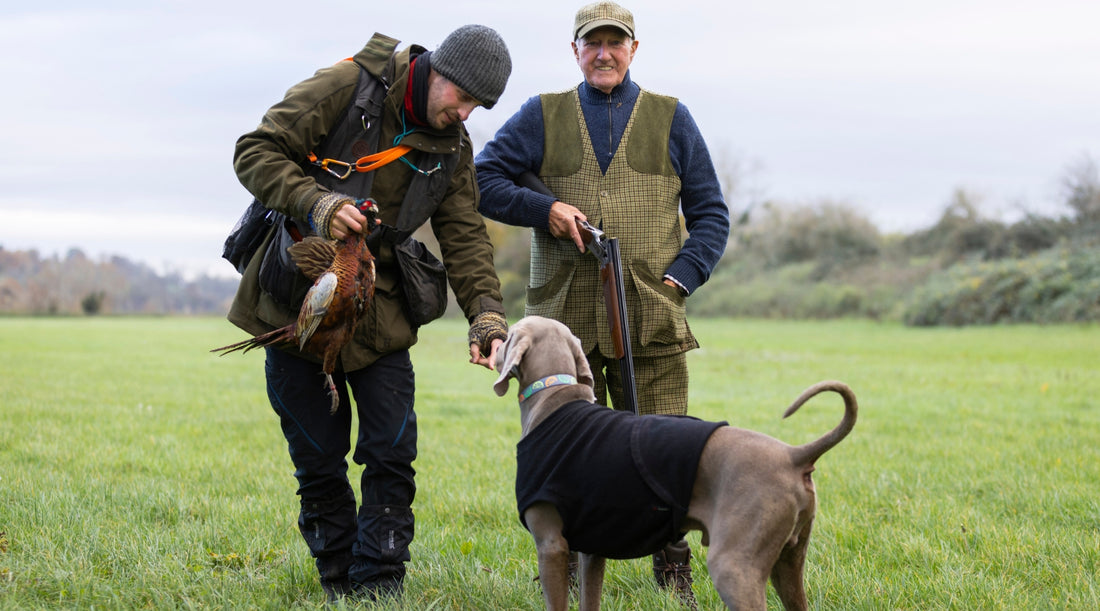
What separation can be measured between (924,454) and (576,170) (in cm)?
537

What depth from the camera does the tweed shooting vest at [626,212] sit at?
4754 mm

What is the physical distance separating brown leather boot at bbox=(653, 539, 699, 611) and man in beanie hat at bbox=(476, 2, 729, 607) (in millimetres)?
52

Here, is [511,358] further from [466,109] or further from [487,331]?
[466,109]

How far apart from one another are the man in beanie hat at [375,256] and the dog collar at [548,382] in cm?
44

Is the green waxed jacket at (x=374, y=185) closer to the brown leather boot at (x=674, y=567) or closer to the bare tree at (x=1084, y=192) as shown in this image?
the brown leather boot at (x=674, y=567)

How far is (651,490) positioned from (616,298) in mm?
1352

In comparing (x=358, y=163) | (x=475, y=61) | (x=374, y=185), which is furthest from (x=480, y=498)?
(x=475, y=61)

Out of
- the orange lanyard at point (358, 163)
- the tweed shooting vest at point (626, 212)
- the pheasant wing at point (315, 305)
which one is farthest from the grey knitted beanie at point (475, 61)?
the pheasant wing at point (315, 305)

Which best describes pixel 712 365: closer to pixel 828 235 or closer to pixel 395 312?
pixel 395 312

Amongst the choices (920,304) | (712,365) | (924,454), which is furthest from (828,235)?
(924,454)

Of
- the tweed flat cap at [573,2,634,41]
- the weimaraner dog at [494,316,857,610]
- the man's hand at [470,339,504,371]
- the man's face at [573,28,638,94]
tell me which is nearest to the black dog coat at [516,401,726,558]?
the weimaraner dog at [494,316,857,610]

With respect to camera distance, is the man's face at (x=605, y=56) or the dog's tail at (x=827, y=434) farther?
the man's face at (x=605, y=56)

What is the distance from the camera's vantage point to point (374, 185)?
4.18 meters

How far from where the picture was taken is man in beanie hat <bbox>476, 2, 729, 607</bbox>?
4.73m
